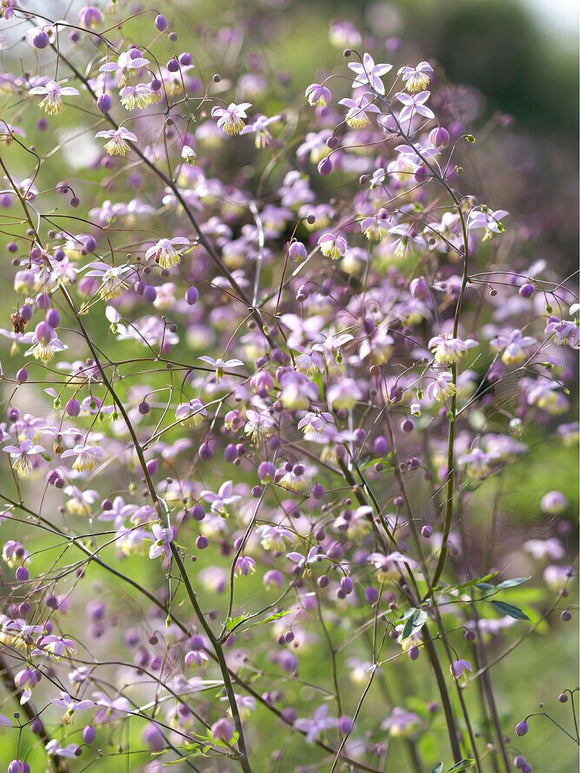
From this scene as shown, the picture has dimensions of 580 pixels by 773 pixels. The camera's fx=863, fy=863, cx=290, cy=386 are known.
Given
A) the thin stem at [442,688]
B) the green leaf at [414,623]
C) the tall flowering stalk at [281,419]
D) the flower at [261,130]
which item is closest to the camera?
the green leaf at [414,623]

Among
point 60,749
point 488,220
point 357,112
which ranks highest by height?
point 357,112

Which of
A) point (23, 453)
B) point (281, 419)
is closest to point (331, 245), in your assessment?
point (281, 419)

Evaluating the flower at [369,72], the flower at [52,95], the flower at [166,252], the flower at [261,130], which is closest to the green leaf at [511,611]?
the flower at [166,252]

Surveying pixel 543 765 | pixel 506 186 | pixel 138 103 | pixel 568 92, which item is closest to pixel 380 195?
pixel 138 103

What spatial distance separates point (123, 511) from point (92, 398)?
0.95 feet

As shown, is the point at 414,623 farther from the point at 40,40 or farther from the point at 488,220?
the point at 40,40

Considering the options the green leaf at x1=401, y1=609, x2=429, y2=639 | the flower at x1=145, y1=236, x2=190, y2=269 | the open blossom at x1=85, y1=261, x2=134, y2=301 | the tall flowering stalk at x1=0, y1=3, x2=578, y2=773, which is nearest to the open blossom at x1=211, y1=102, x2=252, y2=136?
the tall flowering stalk at x1=0, y1=3, x2=578, y2=773

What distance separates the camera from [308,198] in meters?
2.21

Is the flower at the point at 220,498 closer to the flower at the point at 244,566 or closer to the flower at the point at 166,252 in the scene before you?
the flower at the point at 244,566

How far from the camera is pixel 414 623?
142 cm

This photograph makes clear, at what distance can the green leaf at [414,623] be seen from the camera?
138cm

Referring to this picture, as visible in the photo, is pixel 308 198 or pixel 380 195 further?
pixel 308 198

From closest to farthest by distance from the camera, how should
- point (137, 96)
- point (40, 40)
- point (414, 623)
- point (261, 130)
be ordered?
1. point (414, 623)
2. point (40, 40)
3. point (137, 96)
4. point (261, 130)

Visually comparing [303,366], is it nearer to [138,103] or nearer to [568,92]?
[138,103]
